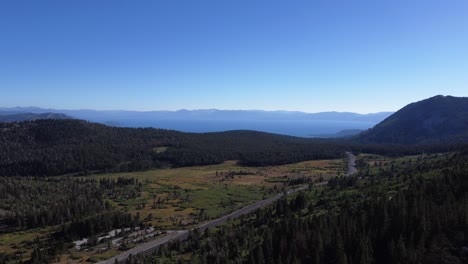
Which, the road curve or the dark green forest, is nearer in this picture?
the dark green forest

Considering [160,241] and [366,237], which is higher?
[366,237]

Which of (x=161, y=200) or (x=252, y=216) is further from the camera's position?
(x=161, y=200)

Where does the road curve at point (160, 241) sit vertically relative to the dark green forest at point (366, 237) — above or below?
below

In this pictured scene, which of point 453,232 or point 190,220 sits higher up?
point 453,232

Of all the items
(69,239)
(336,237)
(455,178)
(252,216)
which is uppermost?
(455,178)

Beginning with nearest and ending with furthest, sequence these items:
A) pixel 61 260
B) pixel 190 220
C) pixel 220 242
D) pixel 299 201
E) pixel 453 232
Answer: pixel 453 232 → pixel 220 242 → pixel 61 260 → pixel 299 201 → pixel 190 220

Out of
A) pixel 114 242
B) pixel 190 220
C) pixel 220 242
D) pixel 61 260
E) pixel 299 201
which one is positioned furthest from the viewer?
pixel 190 220

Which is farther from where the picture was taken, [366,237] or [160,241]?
[160,241]

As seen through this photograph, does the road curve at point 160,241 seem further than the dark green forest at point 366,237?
Yes

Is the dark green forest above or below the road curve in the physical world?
above

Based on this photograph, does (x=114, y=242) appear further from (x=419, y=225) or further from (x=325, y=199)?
(x=419, y=225)

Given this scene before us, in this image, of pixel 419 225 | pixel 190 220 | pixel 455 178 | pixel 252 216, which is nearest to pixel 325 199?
pixel 252 216
